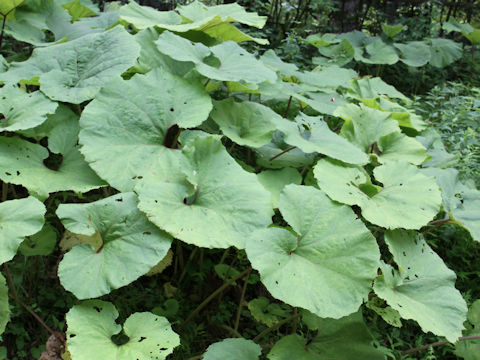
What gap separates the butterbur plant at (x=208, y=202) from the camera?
124 cm

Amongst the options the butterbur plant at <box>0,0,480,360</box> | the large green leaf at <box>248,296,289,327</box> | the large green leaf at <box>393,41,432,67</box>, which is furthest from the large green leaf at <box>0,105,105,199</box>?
the large green leaf at <box>393,41,432,67</box>

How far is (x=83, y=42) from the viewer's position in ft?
6.17

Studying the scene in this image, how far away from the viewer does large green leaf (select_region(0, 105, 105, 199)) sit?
1.44 m

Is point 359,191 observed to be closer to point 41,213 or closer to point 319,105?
point 319,105

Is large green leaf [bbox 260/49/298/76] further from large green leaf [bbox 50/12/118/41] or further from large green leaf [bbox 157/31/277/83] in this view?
large green leaf [bbox 50/12/118/41]

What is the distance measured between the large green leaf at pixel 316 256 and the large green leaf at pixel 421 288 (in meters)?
0.14

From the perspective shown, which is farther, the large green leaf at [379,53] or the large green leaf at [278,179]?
the large green leaf at [379,53]

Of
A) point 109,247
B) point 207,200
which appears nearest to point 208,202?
point 207,200

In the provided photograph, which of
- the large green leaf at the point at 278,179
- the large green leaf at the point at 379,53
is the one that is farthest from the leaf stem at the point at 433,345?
the large green leaf at the point at 379,53

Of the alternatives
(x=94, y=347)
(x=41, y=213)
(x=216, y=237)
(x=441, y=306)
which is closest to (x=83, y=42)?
(x=41, y=213)

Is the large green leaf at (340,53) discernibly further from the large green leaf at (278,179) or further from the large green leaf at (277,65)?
the large green leaf at (278,179)

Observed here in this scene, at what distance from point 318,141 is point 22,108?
1310 mm

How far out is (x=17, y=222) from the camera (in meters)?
1.25

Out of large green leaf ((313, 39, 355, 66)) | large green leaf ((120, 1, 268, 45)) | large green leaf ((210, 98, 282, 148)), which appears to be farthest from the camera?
large green leaf ((313, 39, 355, 66))
